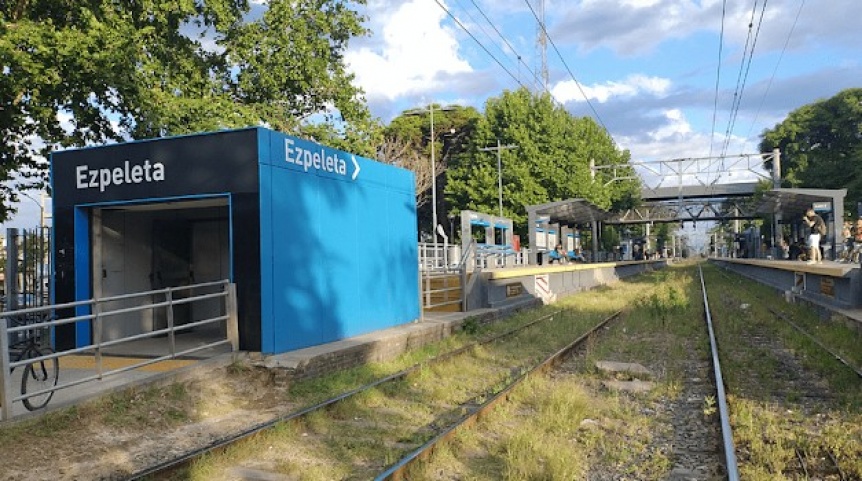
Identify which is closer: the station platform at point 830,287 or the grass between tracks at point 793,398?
the grass between tracks at point 793,398

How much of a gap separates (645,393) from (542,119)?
37788mm

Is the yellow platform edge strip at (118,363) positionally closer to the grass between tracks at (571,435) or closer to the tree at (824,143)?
the grass between tracks at (571,435)

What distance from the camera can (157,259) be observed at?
37.5 ft

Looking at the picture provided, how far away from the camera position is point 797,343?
1177 centimetres

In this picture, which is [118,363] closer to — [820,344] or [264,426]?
[264,426]

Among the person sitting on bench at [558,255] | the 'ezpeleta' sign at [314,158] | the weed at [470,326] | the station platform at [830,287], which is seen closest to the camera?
the 'ezpeleta' sign at [314,158]

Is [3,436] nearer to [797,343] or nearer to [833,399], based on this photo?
[833,399]

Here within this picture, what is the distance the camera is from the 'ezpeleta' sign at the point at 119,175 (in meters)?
9.31

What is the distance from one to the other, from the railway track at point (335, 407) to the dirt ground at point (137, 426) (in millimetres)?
360

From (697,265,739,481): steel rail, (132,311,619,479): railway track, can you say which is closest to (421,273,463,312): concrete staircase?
(132,311,619,479): railway track

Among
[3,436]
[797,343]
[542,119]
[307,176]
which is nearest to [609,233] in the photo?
[542,119]

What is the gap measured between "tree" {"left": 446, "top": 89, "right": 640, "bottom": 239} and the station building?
30.1m

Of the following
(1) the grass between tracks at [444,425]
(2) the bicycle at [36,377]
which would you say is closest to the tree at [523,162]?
(1) the grass between tracks at [444,425]

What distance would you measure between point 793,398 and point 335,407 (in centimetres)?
526
